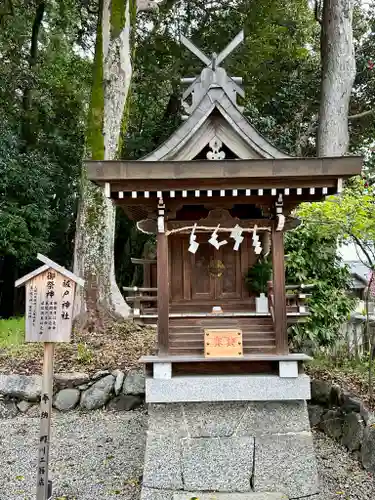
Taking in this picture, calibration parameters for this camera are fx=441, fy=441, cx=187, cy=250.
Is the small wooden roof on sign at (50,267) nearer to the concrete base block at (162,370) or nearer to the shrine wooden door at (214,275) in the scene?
the concrete base block at (162,370)

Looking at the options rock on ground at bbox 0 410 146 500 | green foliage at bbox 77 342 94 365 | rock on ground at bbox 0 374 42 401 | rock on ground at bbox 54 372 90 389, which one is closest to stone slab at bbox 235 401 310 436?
rock on ground at bbox 0 410 146 500

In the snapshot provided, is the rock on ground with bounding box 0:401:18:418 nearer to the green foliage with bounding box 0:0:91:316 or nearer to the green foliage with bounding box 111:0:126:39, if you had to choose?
the green foliage with bounding box 0:0:91:316

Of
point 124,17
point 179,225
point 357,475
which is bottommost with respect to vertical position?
point 357,475

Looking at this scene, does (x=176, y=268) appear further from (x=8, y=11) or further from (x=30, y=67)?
(x=30, y=67)

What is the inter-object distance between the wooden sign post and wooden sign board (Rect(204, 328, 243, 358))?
1.51 meters

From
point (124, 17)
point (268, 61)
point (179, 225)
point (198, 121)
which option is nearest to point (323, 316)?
point (179, 225)

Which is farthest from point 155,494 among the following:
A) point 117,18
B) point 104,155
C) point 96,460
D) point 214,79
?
point 117,18

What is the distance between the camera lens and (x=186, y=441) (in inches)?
174

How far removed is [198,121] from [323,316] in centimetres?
446

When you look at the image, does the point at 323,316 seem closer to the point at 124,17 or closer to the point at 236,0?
the point at 124,17

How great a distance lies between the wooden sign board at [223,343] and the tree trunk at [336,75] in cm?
694

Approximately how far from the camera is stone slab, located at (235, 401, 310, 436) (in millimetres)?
4484

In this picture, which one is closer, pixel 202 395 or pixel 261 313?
pixel 202 395

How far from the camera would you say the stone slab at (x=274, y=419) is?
4484mm
